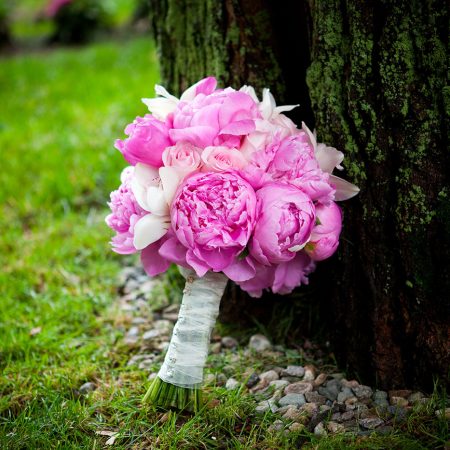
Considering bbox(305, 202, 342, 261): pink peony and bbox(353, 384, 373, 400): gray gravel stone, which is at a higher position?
bbox(305, 202, 342, 261): pink peony

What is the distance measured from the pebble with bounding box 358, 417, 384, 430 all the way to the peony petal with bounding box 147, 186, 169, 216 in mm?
814

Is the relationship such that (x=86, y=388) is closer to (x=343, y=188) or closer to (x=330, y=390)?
(x=330, y=390)

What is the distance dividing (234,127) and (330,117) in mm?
334

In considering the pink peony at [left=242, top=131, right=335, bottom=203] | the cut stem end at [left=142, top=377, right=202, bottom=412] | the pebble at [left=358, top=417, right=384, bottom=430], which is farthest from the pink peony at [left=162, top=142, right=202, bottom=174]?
the pebble at [left=358, top=417, right=384, bottom=430]

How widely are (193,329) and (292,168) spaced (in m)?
0.54

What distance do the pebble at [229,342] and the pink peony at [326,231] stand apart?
660 mm

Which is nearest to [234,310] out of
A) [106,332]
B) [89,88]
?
[106,332]

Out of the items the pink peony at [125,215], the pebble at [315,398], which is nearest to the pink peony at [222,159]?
the pink peony at [125,215]

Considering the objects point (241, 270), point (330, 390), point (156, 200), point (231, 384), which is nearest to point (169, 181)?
point (156, 200)

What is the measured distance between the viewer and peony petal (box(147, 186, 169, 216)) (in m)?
1.62

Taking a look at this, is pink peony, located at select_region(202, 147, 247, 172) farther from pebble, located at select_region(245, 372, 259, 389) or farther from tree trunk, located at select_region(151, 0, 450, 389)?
pebble, located at select_region(245, 372, 259, 389)

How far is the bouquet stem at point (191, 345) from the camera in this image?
176 cm

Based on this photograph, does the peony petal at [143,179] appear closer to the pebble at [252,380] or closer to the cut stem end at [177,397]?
the cut stem end at [177,397]

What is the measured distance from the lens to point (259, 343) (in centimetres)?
220
